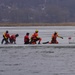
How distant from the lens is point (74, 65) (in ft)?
53.1

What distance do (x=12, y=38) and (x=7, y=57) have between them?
17.8ft

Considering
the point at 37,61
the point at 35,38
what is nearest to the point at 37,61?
the point at 37,61
